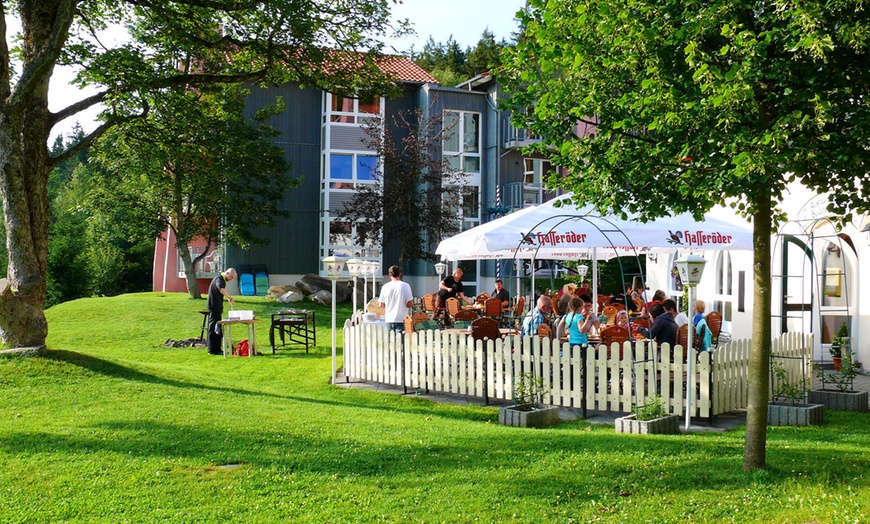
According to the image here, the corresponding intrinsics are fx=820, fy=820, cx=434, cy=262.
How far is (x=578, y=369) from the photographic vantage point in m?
10.4

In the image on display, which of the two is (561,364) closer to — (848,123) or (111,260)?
(848,123)

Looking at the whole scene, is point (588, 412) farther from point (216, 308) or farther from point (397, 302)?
point (216, 308)

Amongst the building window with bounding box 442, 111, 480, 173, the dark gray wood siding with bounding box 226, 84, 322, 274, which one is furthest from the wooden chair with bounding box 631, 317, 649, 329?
the building window with bounding box 442, 111, 480, 173

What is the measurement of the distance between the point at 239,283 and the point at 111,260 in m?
17.6

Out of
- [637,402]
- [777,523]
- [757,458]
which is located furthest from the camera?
[637,402]

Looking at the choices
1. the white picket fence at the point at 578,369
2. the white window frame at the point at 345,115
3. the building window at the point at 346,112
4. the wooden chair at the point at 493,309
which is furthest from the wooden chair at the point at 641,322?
the white window frame at the point at 345,115

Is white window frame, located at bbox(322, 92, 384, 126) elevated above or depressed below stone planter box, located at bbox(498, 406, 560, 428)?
above

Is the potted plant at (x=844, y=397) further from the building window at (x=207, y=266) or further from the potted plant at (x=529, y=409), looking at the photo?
the building window at (x=207, y=266)

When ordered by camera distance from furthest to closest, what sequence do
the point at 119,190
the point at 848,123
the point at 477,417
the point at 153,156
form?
the point at 119,190, the point at 153,156, the point at 477,417, the point at 848,123

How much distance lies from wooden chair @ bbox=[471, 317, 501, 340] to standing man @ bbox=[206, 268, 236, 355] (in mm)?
6917

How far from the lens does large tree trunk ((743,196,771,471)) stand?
6363 mm

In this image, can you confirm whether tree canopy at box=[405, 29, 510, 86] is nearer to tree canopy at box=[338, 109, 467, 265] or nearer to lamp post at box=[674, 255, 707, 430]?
tree canopy at box=[338, 109, 467, 265]

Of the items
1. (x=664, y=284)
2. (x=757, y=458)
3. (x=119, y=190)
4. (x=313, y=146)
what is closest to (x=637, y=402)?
(x=757, y=458)

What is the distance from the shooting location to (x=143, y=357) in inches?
729
